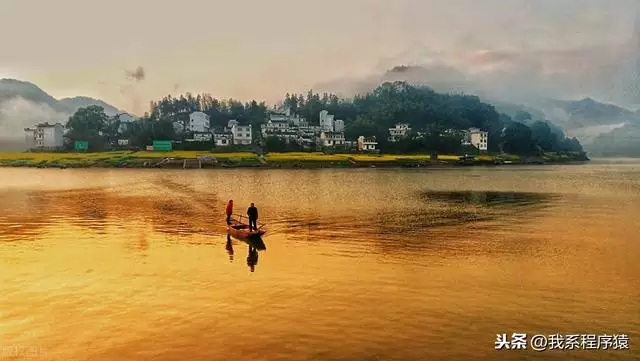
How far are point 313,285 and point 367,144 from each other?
10730 cm

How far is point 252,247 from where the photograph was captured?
20.2 m

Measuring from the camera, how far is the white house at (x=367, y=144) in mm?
121162

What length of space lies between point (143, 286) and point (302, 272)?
4.35 m

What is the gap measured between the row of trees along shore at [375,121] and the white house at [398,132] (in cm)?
170

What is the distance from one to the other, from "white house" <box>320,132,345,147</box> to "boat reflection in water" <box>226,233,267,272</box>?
9689 centimetres

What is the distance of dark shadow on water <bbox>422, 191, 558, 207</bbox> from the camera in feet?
123

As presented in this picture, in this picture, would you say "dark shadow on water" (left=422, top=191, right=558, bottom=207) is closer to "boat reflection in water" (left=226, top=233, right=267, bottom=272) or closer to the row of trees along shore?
"boat reflection in water" (left=226, top=233, right=267, bottom=272)

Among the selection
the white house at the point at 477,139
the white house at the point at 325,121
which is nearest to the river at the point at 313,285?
the white house at the point at 477,139

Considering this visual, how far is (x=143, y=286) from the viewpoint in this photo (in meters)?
14.9

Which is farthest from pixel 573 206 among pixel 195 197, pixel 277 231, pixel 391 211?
pixel 195 197

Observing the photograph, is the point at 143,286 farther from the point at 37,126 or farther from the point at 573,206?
the point at 37,126

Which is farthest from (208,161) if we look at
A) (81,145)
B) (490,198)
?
(490,198)

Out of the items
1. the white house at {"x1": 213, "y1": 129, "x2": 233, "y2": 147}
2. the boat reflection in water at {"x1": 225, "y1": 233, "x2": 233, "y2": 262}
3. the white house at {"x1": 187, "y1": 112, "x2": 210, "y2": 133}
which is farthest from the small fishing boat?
the white house at {"x1": 187, "y1": 112, "x2": 210, "y2": 133}

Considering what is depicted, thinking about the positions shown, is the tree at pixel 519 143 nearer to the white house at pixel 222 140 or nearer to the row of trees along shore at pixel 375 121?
the row of trees along shore at pixel 375 121
